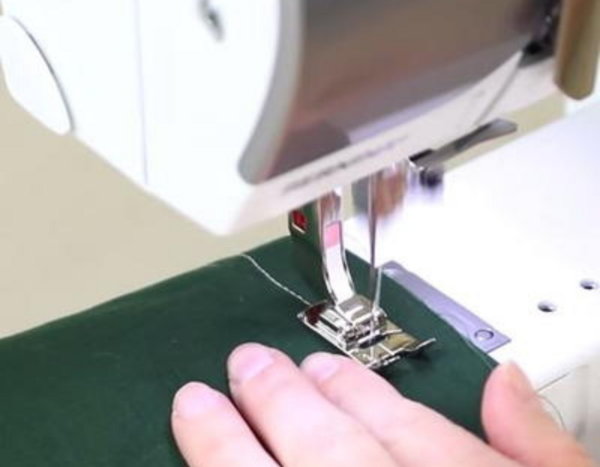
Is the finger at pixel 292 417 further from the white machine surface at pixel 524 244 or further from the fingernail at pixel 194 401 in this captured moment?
the white machine surface at pixel 524 244

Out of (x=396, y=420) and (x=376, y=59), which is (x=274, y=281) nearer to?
(x=396, y=420)

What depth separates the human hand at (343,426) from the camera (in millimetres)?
793

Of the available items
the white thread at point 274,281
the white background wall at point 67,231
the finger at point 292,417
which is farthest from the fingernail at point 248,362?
the white background wall at point 67,231

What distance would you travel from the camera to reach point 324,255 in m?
0.95

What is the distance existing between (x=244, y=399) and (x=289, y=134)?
33 centimetres

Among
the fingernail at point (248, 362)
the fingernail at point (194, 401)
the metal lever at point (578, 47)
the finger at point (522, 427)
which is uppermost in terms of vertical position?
the metal lever at point (578, 47)

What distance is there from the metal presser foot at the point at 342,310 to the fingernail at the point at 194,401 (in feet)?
0.45

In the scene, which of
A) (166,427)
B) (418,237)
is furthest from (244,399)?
(418,237)

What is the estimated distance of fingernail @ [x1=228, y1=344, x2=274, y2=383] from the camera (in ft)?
2.88

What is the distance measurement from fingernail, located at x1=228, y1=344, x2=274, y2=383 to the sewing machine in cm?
9

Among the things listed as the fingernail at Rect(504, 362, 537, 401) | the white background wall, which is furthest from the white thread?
the white background wall

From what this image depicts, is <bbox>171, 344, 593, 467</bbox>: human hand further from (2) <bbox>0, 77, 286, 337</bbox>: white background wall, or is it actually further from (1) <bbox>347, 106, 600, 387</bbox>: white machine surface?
(2) <bbox>0, 77, 286, 337</bbox>: white background wall

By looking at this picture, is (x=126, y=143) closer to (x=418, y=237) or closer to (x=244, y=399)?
(x=244, y=399)

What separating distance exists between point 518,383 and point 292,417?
0.17m
